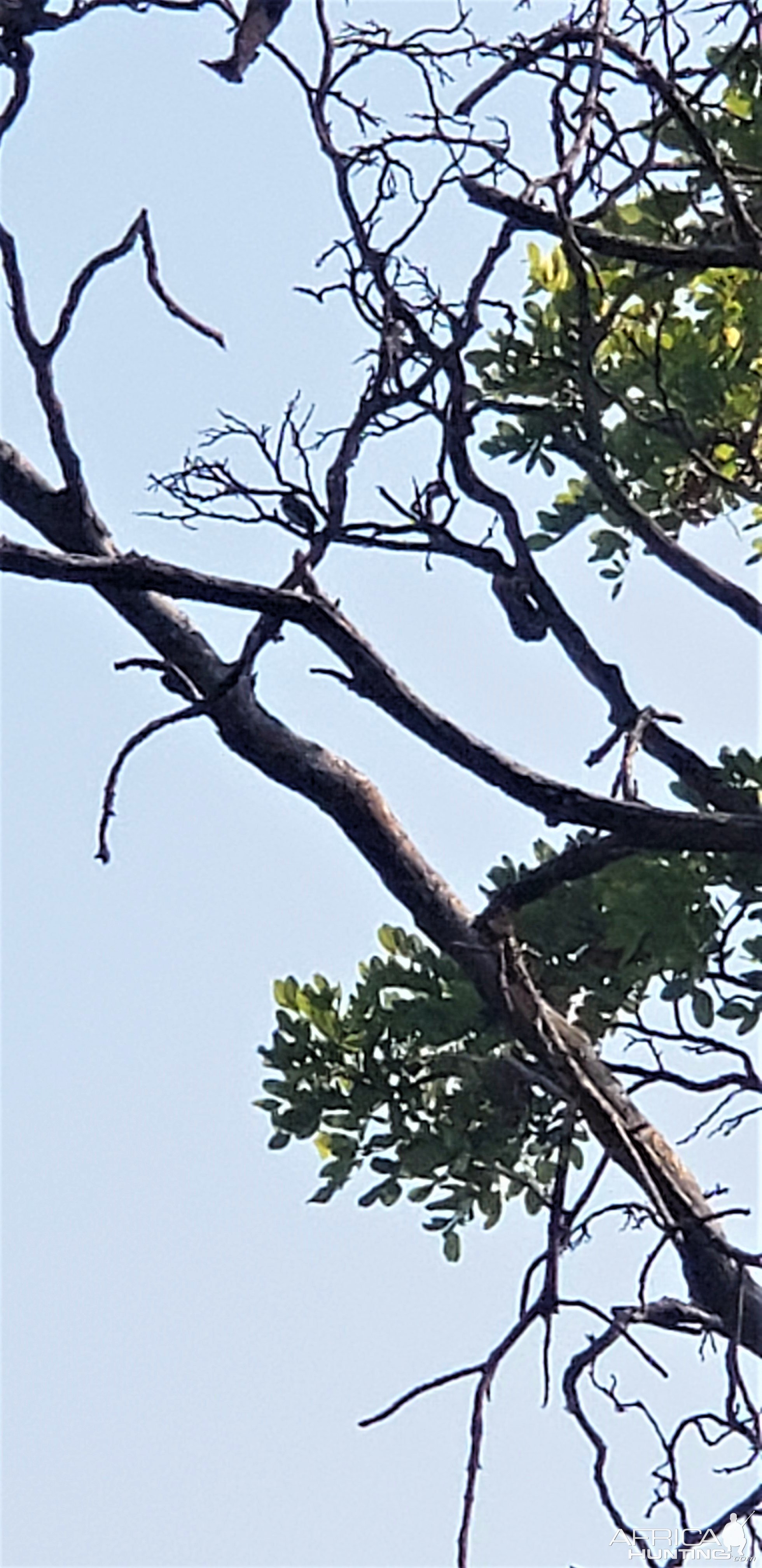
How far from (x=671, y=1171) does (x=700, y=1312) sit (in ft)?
1.24

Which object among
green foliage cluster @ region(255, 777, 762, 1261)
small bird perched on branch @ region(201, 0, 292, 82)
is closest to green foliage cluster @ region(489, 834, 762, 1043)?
green foliage cluster @ region(255, 777, 762, 1261)

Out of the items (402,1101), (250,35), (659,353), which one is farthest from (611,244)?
(402,1101)

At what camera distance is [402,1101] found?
3082 mm

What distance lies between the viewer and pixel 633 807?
2516 millimetres

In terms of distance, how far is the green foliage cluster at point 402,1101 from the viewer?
3047 millimetres

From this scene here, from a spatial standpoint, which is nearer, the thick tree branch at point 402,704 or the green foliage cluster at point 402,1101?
the thick tree branch at point 402,704

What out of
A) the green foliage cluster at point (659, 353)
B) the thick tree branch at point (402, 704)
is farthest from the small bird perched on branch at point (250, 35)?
the thick tree branch at point (402, 704)

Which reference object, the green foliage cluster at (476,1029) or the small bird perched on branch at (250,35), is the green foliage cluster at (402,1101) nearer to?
the green foliage cluster at (476,1029)

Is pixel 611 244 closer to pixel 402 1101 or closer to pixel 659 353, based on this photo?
pixel 659 353

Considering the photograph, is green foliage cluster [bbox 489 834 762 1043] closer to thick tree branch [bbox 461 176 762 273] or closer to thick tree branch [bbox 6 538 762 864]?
thick tree branch [bbox 6 538 762 864]

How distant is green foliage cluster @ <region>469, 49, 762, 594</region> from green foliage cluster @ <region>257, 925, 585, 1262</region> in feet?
2.74

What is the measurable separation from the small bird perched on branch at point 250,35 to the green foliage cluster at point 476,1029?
1.28m

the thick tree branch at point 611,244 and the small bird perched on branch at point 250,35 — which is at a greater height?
the small bird perched on branch at point 250,35

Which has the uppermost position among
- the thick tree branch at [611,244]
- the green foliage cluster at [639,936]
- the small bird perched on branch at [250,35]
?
the small bird perched on branch at [250,35]
